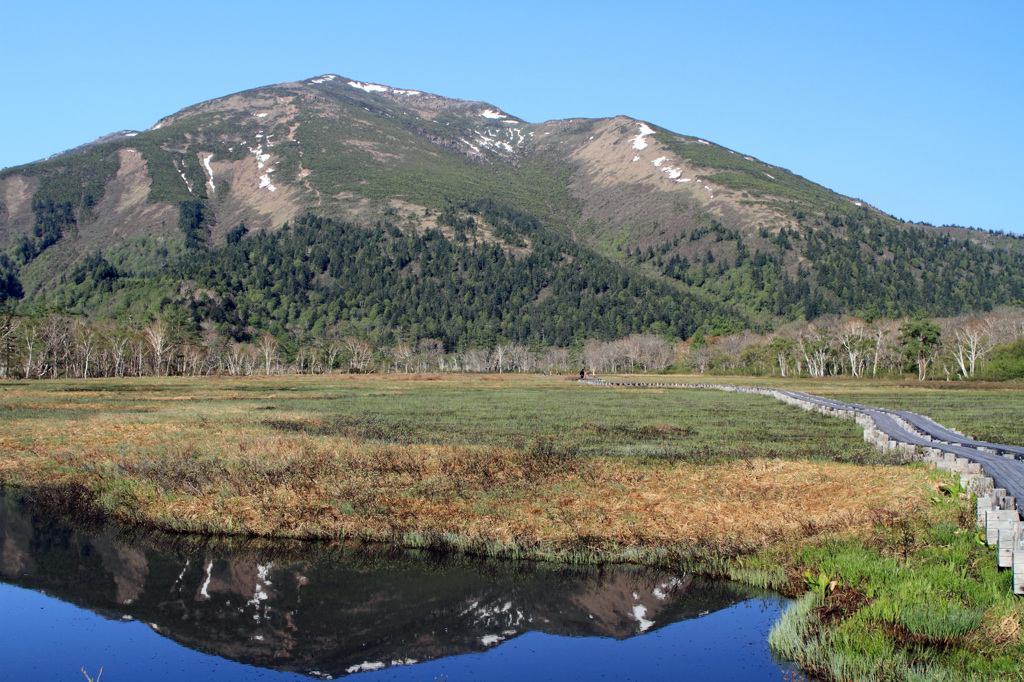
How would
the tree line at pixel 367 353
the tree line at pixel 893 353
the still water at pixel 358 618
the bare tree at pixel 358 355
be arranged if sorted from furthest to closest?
the bare tree at pixel 358 355 < the tree line at pixel 893 353 < the tree line at pixel 367 353 < the still water at pixel 358 618

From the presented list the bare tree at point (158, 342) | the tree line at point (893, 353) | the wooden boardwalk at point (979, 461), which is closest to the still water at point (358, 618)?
the wooden boardwalk at point (979, 461)

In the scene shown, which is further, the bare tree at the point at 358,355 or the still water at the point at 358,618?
the bare tree at the point at 358,355

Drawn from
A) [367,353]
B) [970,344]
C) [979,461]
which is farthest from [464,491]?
[367,353]

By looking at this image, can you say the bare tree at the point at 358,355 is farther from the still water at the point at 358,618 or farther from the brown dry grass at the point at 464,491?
the still water at the point at 358,618

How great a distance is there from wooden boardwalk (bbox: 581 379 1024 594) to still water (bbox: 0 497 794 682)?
4.51 m

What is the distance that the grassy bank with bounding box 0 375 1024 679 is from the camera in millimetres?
12258

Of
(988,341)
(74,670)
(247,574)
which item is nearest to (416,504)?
A: (247,574)

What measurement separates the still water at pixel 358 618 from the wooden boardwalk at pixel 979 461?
4512 millimetres

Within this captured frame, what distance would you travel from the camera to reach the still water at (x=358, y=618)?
40.5ft

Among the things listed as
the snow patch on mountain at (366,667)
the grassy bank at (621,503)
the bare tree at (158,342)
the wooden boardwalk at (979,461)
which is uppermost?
the bare tree at (158,342)

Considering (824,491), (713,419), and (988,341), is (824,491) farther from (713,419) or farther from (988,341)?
(988,341)

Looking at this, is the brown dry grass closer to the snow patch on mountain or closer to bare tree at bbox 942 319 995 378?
the snow patch on mountain

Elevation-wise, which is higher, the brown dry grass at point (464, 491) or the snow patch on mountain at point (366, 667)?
the brown dry grass at point (464, 491)

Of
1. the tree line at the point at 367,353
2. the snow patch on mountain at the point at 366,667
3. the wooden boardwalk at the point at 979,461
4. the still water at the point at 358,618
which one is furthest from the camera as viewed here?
the tree line at the point at 367,353
